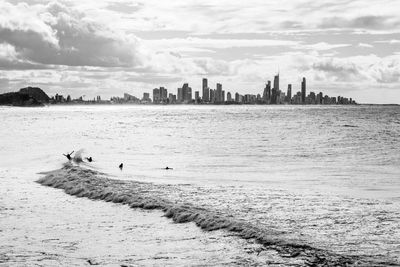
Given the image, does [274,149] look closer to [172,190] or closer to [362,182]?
[362,182]

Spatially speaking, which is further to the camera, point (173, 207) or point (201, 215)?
point (173, 207)

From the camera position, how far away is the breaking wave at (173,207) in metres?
11.8

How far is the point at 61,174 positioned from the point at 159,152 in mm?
18852

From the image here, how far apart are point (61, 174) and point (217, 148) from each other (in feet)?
80.2

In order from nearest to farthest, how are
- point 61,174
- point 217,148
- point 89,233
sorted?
1. point 89,233
2. point 61,174
3. point 217,148

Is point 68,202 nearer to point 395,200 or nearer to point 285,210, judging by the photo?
point 285,210

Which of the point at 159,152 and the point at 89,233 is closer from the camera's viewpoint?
the point at 89,233

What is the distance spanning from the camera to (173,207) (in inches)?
690

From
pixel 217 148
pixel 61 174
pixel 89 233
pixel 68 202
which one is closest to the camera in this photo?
pixel 89 233

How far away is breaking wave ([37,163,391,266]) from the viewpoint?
11.8 m

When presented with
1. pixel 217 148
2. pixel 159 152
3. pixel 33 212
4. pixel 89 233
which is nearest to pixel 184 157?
pixel 159 152

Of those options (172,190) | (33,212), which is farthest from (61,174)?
(33,212)

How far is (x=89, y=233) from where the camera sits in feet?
46.2

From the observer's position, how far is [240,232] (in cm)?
1427
